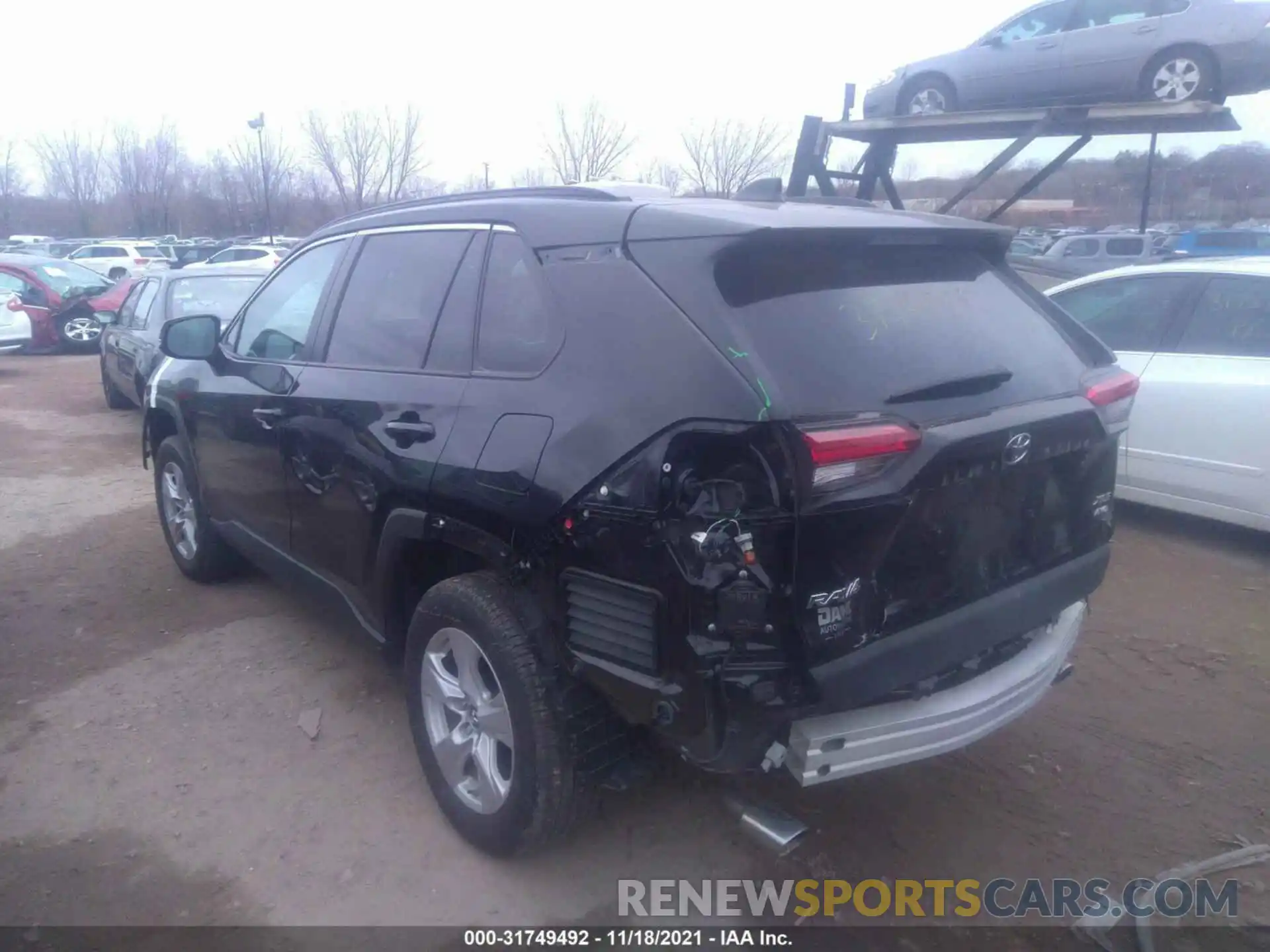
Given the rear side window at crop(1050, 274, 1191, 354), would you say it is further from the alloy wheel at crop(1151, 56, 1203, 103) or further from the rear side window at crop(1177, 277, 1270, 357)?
the alloy wheel at crop(1151, 56, 1203, 103)

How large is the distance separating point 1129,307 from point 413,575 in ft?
Result: 16.6

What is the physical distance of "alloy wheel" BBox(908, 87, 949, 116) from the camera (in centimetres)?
1115

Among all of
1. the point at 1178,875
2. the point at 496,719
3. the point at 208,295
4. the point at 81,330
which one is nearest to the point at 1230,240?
the point at 208,295

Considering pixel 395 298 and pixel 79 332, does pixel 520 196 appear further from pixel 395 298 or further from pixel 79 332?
pixel 79 332

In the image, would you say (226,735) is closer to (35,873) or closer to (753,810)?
(35,873)

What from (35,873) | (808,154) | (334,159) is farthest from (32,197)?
(35,873)

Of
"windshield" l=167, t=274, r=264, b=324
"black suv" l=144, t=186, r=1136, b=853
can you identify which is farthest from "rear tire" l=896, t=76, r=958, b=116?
"black suv" l=144, t=186, r=1136, b=853

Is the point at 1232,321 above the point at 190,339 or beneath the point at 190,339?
beneath

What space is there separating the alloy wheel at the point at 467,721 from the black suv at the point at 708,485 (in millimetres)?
11

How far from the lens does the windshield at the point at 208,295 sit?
9.02m

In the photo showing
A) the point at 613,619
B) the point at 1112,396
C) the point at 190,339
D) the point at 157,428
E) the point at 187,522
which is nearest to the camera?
the point at 613,619

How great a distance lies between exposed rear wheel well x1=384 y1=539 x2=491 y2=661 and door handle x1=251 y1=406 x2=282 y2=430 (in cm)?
100

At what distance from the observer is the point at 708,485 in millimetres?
2318

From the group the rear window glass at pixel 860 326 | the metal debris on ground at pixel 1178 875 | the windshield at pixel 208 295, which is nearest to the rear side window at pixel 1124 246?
the windshield at pixel 208 295
